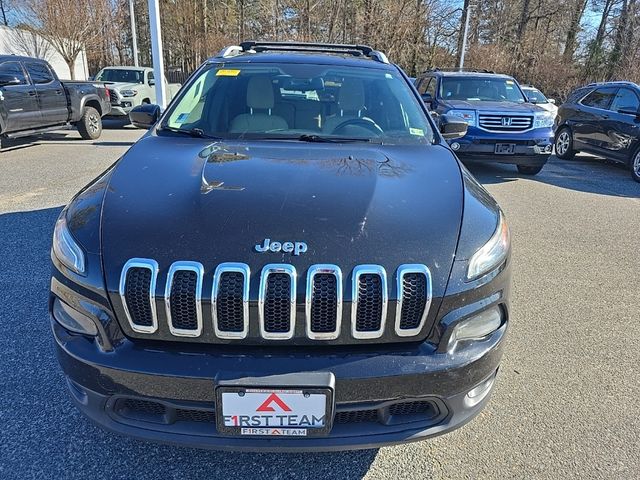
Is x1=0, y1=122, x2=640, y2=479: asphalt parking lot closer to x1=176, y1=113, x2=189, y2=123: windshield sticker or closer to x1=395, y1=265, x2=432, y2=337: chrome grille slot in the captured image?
x1=395, y1=265, x2=432, y2=337: chrome grille slot

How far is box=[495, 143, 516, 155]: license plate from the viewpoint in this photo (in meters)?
8.11

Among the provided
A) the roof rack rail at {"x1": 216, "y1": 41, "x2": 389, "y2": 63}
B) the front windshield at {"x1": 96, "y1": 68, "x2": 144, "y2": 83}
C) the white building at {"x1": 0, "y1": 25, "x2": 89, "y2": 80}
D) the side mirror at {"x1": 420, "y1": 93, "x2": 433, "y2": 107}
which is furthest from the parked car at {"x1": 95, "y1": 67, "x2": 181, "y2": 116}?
the white building at {"x1": 0, "y1": 25, "x2": 89, "y2": 80}

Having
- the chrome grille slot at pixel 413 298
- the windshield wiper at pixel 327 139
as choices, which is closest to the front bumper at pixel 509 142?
the windshield wiper at pixel 327 139

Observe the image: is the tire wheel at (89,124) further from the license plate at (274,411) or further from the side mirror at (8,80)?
the license plate at (274,411)

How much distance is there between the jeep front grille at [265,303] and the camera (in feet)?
5.73

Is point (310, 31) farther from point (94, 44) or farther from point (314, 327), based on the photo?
point (314, 327)

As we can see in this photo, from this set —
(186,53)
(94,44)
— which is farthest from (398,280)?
(186,53)

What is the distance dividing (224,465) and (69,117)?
10.7 meters

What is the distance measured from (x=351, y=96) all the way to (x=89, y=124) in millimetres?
9813

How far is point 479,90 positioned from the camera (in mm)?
9523

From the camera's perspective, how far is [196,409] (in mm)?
1782

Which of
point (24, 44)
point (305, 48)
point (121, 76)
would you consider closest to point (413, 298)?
A: point (305, 48)

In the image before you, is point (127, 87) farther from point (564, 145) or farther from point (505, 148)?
point (564, 145)

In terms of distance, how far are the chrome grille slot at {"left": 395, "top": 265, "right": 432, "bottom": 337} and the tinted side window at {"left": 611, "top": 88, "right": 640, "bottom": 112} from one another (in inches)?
372
